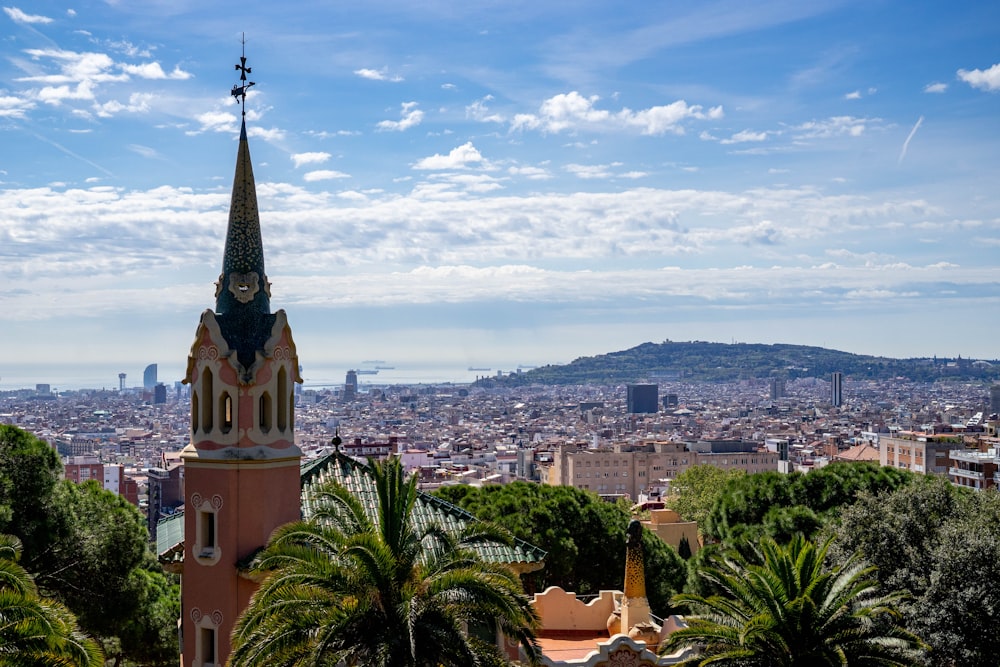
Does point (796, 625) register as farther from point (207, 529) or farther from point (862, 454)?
point (862, 454)

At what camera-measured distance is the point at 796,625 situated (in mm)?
14547

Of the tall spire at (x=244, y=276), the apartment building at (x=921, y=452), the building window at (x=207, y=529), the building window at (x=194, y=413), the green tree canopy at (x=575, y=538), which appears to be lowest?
the apartment building at (x=921, y=452)

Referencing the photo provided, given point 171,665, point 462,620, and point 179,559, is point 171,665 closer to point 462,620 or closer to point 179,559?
point 179,559

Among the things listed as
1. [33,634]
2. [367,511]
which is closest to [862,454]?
[367,511]

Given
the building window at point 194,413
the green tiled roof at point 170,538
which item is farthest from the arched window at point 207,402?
the green tiled roof at point 170,538

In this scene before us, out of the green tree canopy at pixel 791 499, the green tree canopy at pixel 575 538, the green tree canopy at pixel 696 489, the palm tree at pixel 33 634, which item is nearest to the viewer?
the palm tree at pixel 33 634

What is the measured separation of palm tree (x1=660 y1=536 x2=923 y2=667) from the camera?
14430 mm

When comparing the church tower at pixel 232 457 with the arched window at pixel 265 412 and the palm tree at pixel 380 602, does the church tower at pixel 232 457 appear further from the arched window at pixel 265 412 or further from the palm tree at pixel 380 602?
the palm tree at pixel 380 602

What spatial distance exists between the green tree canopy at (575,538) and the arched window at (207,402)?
46.8 feet

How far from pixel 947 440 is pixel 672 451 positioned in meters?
41.6

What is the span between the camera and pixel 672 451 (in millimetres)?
135875

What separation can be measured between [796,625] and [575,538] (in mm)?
16765

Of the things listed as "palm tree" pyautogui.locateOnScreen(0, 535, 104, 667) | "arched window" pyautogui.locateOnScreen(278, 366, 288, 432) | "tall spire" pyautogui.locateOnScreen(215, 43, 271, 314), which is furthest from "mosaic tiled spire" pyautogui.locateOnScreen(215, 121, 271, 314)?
"palm tree" pyautogui.locateOnScreen(0, 535, 104, 667)

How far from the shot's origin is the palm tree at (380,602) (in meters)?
12.1
